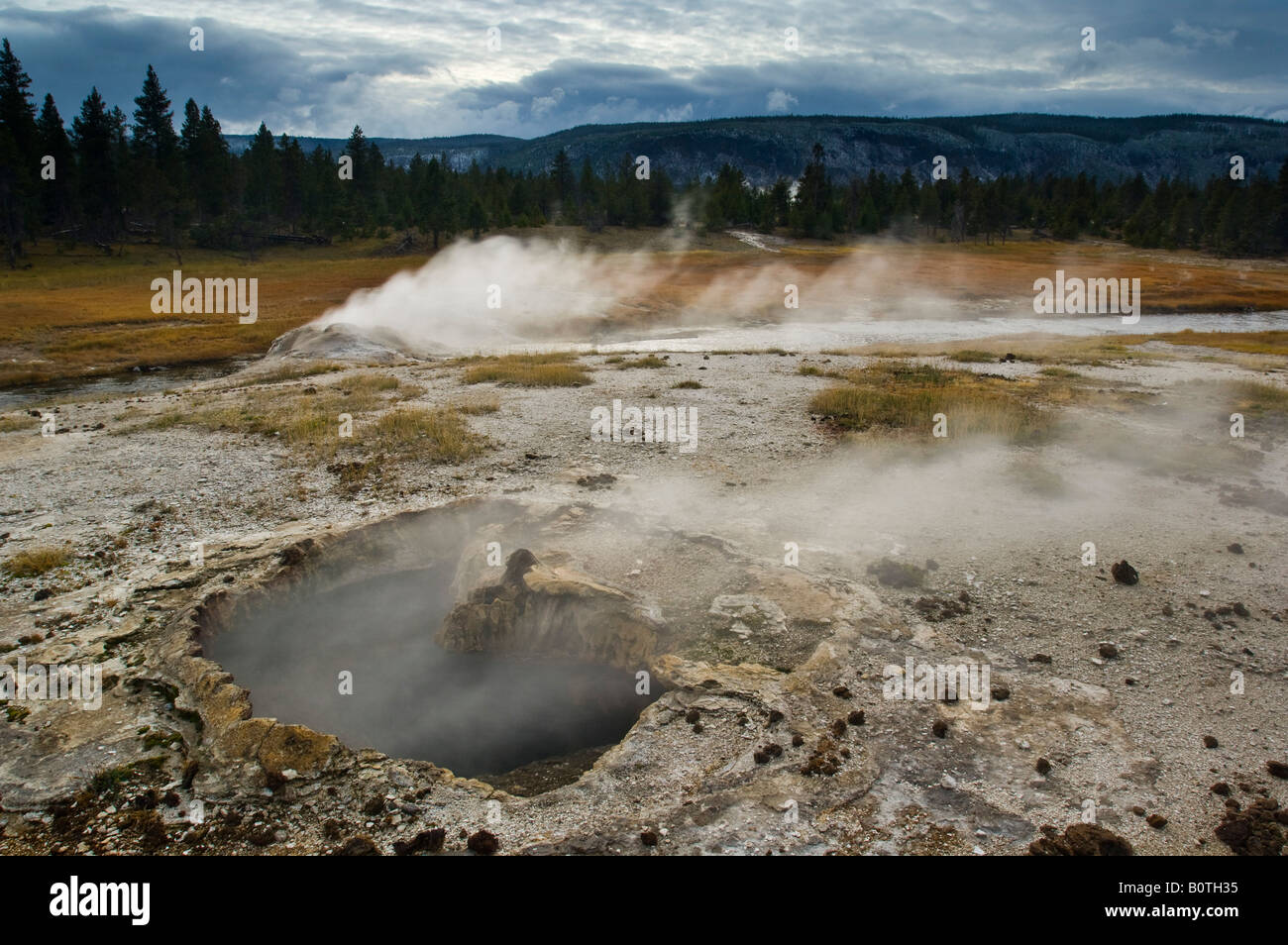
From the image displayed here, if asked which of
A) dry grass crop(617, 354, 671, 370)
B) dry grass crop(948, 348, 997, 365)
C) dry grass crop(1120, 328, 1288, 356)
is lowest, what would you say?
dry grass crop(617, 354, 671, 370)

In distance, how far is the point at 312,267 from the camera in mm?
73188

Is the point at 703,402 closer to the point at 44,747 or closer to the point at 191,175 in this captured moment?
the point at 44,747

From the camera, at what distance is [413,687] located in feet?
31.6

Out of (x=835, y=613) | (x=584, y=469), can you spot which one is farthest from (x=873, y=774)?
(x=584, y=469)

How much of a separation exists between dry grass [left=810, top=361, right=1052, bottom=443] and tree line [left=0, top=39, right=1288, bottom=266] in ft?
189

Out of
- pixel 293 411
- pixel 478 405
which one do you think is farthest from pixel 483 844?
pixel 293 411

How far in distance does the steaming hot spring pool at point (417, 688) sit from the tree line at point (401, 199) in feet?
235

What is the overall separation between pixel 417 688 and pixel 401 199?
95367 millimetres

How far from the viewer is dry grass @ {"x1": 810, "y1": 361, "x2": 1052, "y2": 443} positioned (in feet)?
62.6
